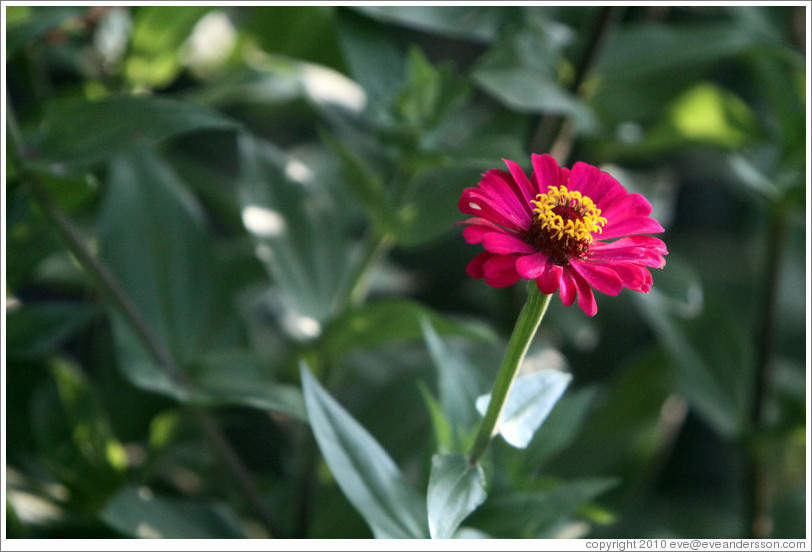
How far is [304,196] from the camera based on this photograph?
0.48 meters

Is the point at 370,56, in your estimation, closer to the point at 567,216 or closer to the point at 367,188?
the point at 367,188

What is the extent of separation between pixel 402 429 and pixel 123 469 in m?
0.17

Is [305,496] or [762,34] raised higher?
[762,34]

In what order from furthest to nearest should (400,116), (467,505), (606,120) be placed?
1. (606,120)
2. (400,116)
3. (467,505)

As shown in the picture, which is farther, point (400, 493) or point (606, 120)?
point (606, 120)

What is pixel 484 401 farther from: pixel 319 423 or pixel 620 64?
pixel 620 64

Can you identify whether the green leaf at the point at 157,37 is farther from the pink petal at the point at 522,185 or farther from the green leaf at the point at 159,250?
the pink petal at the point at 522,185

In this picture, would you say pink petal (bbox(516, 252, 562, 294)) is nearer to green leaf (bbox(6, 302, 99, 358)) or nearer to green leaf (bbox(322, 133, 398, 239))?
green leaf (bbox(322, 133, 398, 239))

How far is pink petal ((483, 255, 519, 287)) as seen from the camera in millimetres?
253

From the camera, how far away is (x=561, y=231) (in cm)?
27

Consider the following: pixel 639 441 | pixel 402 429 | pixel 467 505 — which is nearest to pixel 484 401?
pixel 467 505

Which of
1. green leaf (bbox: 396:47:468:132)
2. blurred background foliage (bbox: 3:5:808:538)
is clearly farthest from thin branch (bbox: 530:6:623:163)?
green leaf (bbox: 396:47:468:132)

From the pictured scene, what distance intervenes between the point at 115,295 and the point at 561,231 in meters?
0.24

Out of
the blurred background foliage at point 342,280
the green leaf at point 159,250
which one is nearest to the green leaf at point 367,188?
the blurred background foliage at point 342,280
